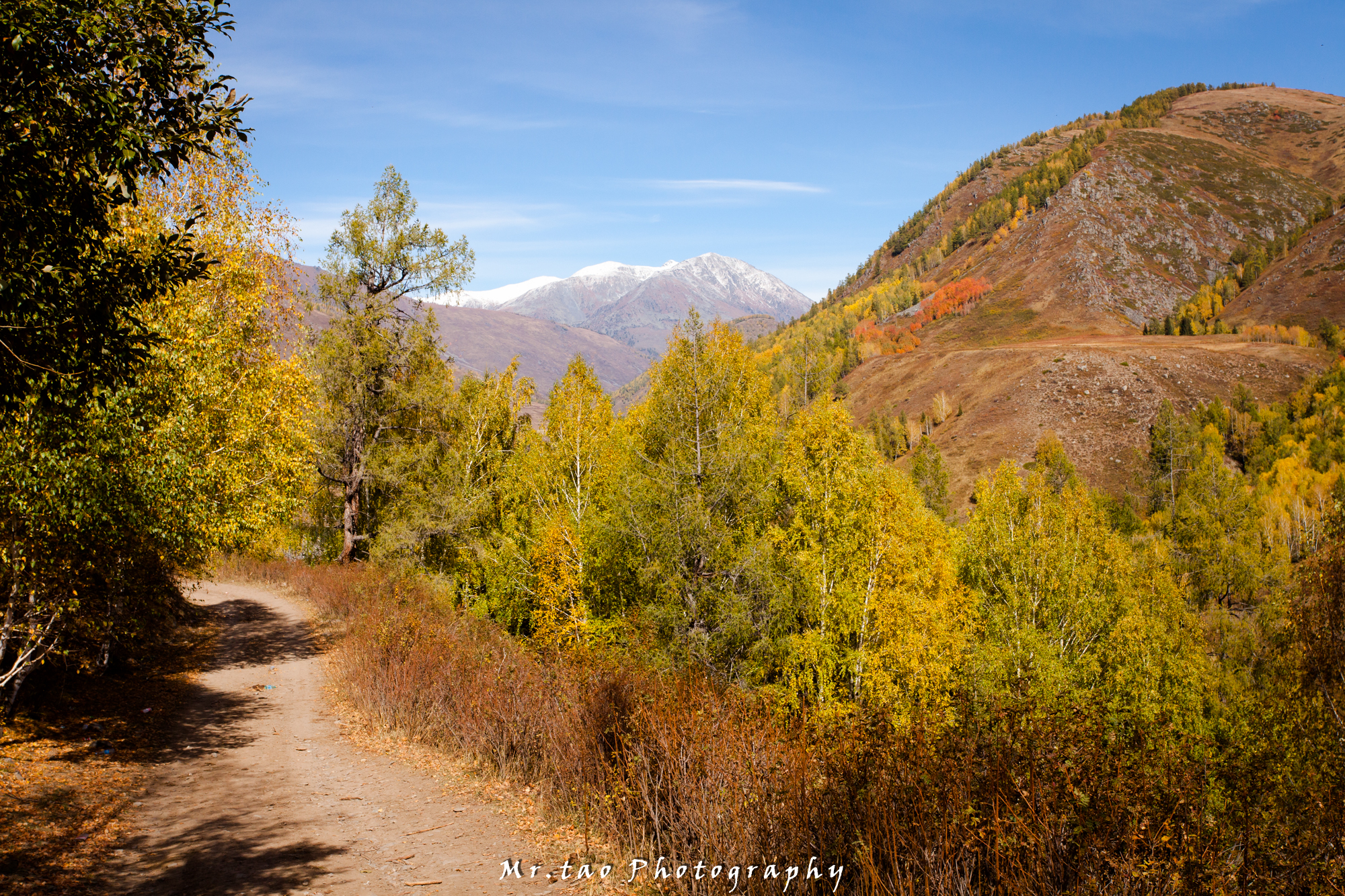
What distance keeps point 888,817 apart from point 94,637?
1535 cm

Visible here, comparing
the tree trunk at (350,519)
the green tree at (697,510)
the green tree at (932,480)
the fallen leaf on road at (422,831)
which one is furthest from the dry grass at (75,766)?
the green tree at (932,480)

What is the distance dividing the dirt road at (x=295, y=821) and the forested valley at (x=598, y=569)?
1105 mm

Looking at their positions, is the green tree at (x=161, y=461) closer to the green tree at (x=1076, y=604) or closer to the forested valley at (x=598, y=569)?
the forested valley at (x=598, y=569)

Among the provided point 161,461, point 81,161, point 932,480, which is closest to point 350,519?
point 161,461

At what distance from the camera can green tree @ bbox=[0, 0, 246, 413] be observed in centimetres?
526

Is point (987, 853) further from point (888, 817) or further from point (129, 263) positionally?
point (129, 263)

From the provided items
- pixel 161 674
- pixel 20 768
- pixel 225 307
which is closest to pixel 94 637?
pixel 161 674

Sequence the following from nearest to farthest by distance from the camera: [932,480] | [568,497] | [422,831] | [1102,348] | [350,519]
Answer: [422,831] < [568,497] < [350,519] < [932,480] < [1102,348]

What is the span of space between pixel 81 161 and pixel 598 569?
17933 millimetres

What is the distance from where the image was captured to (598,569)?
73.3 feet

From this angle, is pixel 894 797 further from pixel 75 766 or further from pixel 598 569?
pixel 598 569

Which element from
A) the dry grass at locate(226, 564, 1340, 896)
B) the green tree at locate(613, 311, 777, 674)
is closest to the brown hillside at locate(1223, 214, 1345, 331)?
the green tree at locate(613, 311, 777, 674)

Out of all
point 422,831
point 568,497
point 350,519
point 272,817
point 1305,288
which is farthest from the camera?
point 1305,288

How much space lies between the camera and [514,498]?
2652 cm
